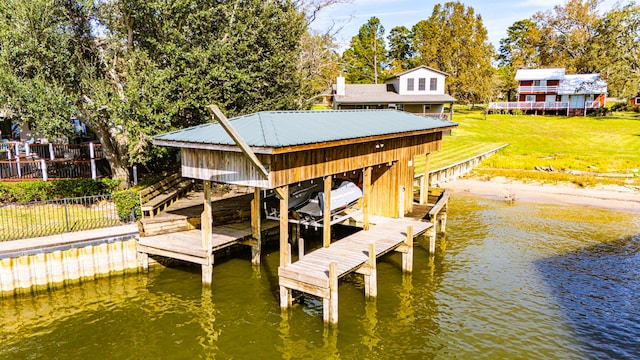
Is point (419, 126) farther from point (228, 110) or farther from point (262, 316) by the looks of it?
point (262, 316)

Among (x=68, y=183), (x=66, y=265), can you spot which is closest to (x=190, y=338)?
(x=66, y=265)

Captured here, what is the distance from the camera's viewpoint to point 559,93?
2559 inches

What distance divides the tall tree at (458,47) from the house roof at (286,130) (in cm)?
4918

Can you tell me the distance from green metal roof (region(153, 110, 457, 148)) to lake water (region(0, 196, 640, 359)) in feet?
18.7

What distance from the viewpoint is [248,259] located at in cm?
1983

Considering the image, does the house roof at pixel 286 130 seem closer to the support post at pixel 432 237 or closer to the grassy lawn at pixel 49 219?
the support post at pixel 432 237

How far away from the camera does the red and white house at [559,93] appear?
64250mm

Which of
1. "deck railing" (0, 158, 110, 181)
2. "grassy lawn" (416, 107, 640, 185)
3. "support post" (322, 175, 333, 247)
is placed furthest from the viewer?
"grassy lawn" (416, 107, 640, 185)

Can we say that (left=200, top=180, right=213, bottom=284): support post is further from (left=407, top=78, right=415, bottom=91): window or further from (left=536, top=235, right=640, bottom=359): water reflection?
(left=407, top=78, right=415, bottom=91): window

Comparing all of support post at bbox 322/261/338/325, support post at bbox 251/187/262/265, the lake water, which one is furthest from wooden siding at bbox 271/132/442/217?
support post at bbox 322/261/338/325

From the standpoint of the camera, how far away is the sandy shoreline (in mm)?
30469

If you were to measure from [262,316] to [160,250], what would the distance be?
502 centimetres

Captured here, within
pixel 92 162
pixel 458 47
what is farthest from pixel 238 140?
pixel 458 47

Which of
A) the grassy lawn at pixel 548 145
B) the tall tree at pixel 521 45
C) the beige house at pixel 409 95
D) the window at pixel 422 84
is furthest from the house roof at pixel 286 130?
the tall tree at pixel 521 45
